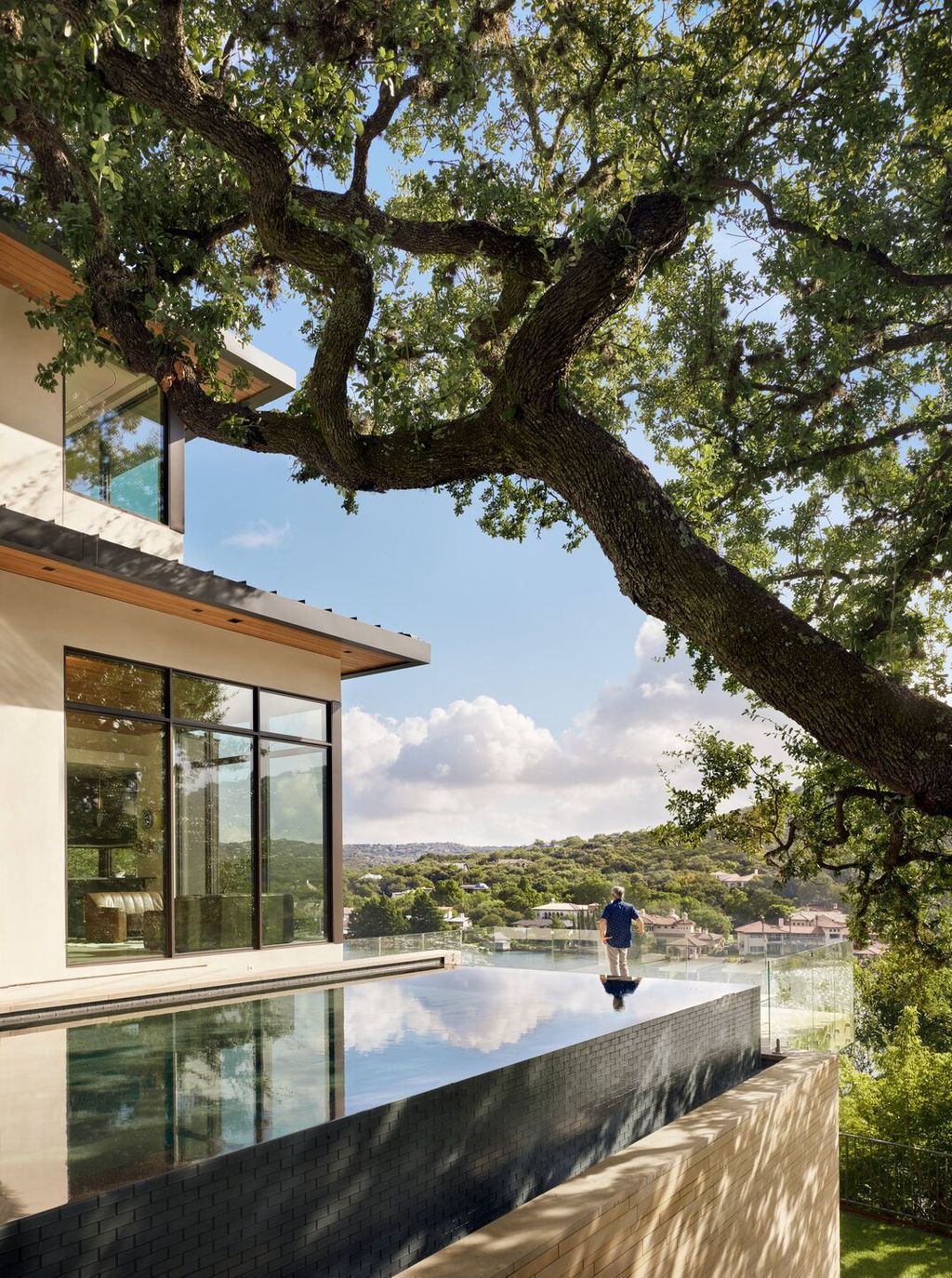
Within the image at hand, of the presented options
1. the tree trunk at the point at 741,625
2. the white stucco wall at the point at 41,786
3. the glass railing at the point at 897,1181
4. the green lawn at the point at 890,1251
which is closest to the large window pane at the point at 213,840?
the white stucco wall at the point at 41,786

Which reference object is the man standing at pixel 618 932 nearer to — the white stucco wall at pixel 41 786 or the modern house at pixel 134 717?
the modern house at pixel 134 717

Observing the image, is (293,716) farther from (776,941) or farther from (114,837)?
(776,941)

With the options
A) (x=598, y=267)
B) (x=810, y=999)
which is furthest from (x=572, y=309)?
(x=810, y=999)

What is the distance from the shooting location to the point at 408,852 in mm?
56594

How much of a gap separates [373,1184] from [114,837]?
19.4ft

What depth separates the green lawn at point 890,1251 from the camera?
12242 millimetres

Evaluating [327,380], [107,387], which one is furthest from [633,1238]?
[107,387]

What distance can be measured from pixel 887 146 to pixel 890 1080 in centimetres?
1595

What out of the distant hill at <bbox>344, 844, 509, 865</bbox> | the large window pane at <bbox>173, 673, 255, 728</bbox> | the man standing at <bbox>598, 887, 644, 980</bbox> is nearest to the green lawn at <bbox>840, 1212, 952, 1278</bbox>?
the man standing at <bbox>598, 887, 644, 980</bbox>

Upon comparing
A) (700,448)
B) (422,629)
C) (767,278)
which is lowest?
(700,448)

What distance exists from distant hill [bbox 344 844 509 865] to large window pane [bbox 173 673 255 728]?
41.3m

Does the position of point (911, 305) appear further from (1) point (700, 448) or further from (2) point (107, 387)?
(2) point (107, 387)

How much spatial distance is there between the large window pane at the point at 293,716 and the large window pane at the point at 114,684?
5.19ft

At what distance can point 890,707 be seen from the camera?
408 centimetres
